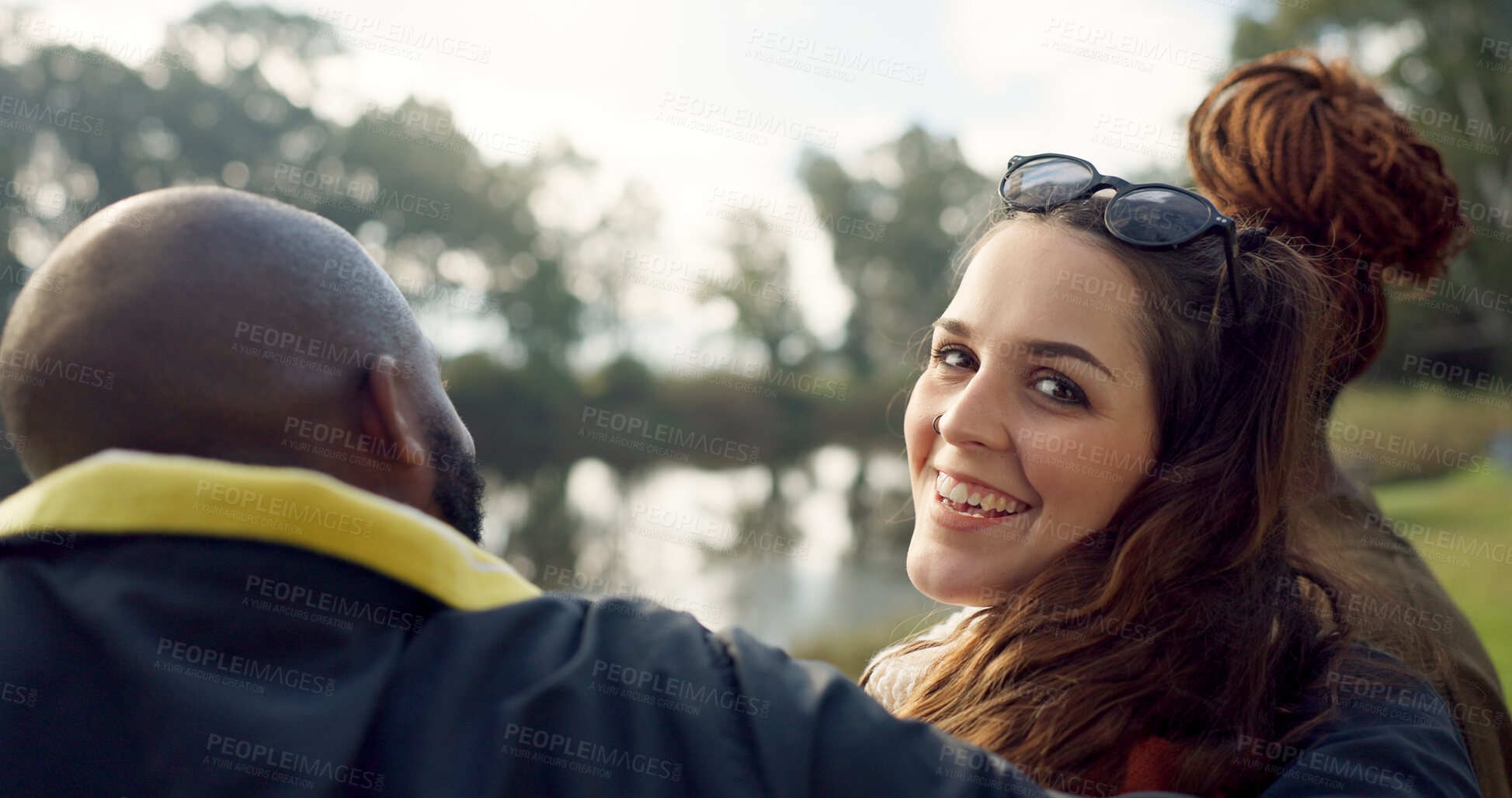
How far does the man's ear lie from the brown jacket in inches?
67.3

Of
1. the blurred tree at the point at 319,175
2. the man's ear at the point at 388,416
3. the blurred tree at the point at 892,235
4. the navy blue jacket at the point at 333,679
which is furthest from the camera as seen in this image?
the blurred tree at the point at 892,235

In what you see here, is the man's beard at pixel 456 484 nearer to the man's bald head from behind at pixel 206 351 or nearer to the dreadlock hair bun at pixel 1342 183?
the man's bald head from behind at pixel 206 351

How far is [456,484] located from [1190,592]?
129cm

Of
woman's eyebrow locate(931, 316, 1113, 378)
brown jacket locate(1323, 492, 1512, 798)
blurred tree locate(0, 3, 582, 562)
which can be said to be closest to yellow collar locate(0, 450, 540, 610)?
woman's eyebrow locate(931, 316, 1113, 378)

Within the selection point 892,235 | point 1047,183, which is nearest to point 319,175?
point 892,235

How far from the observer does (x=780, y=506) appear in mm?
14234

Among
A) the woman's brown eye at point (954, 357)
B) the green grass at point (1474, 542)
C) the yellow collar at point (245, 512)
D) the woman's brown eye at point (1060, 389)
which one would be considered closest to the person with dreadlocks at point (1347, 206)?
the woman's brown eye at point (1060, 389)

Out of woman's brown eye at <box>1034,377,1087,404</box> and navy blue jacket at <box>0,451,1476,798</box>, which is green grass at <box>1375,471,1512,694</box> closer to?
woman's brown eye at <box>1034,377,1087,404</box>

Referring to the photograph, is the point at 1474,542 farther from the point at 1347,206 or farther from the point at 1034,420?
the point at 1034,420

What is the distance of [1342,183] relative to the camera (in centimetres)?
217

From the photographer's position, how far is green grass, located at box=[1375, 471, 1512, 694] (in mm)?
5781

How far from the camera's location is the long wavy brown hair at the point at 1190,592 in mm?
1578

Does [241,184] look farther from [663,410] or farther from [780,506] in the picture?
[780,506]

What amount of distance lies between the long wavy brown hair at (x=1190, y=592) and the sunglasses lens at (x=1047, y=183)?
0.05m
